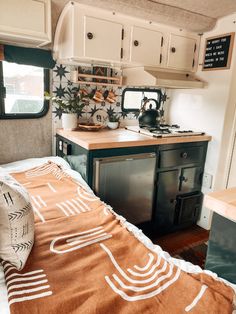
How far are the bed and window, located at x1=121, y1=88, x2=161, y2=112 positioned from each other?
5.77 feet

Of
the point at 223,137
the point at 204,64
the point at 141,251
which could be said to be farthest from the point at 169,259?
the point at 204,64

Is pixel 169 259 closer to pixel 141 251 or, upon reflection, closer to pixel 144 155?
pixel 141 251

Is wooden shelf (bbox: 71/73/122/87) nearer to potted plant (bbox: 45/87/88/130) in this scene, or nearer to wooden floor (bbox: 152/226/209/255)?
potted plant (bbox: 45/87/88/130)

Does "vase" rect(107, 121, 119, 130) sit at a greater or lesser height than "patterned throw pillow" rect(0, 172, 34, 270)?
greater

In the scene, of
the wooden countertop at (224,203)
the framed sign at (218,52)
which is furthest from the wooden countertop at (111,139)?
the wooden countertop at (224,203)

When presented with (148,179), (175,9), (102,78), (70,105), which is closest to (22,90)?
(70,105)

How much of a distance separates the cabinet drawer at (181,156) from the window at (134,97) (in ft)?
2.60

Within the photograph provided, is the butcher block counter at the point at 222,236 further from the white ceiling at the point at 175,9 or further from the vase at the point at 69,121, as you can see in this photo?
the white ceiling at the point at 175,9

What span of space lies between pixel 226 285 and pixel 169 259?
0.24m

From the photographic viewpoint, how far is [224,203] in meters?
0.91

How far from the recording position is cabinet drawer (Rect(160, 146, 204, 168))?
2365mm

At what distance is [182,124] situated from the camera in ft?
9.75

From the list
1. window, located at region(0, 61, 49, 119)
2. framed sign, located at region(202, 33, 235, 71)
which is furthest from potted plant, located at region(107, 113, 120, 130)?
framed sign, located at region(202, 33, 235, 71)

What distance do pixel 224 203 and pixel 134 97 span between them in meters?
2.18
